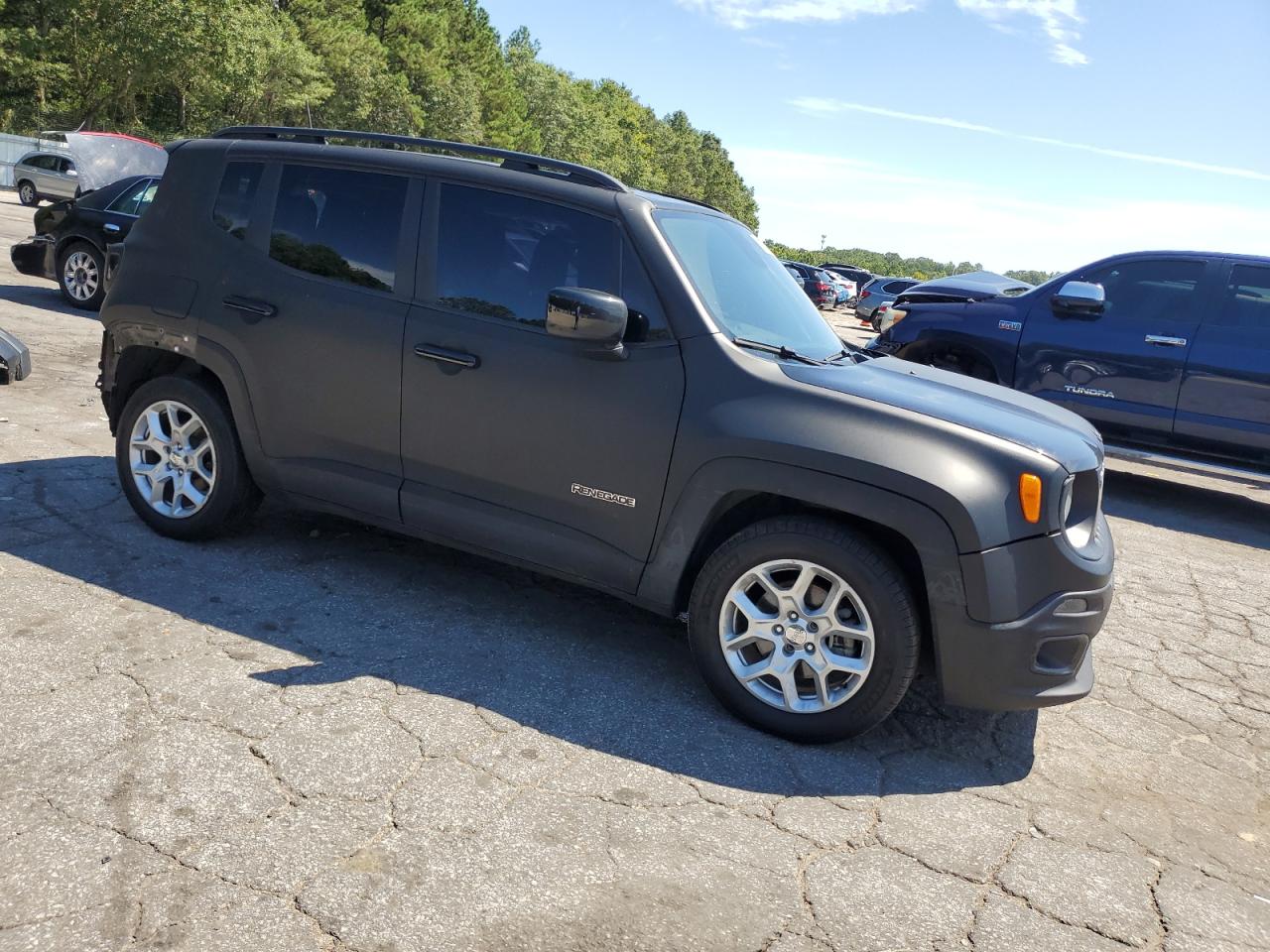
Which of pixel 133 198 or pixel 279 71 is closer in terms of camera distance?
pixel 133 198

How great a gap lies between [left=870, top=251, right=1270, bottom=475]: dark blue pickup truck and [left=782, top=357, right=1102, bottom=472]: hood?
4324mm

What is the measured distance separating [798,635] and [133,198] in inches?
408

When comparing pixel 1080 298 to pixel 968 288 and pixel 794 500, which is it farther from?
pixel 794 500

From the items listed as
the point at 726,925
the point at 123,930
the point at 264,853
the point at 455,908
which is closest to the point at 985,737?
the point at 726,925

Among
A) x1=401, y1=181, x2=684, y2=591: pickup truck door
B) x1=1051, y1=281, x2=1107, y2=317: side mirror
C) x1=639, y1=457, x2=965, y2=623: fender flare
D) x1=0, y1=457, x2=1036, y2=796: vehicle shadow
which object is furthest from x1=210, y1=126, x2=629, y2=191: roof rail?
x1=1051, y1=281, x2=1107, y2=317: side mirror

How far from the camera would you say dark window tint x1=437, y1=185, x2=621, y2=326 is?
4.12 metres

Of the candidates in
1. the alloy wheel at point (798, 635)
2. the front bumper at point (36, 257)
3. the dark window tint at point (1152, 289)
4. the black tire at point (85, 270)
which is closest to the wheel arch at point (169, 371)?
the alloy wheel at point (798, 635)

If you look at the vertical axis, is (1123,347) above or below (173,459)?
above

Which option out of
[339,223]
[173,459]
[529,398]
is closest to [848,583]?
[529,398]

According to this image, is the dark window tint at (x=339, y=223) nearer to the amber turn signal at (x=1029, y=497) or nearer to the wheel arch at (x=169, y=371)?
the wheel arch at (x=169, y=371)

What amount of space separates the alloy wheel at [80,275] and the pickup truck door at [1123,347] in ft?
30.8

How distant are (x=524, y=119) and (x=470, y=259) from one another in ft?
302

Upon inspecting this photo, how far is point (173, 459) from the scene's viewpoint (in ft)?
16.2

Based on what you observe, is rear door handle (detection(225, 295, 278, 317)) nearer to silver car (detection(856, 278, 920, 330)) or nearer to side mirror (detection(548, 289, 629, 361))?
side mirror (detection(548, 289, 629, 361))
